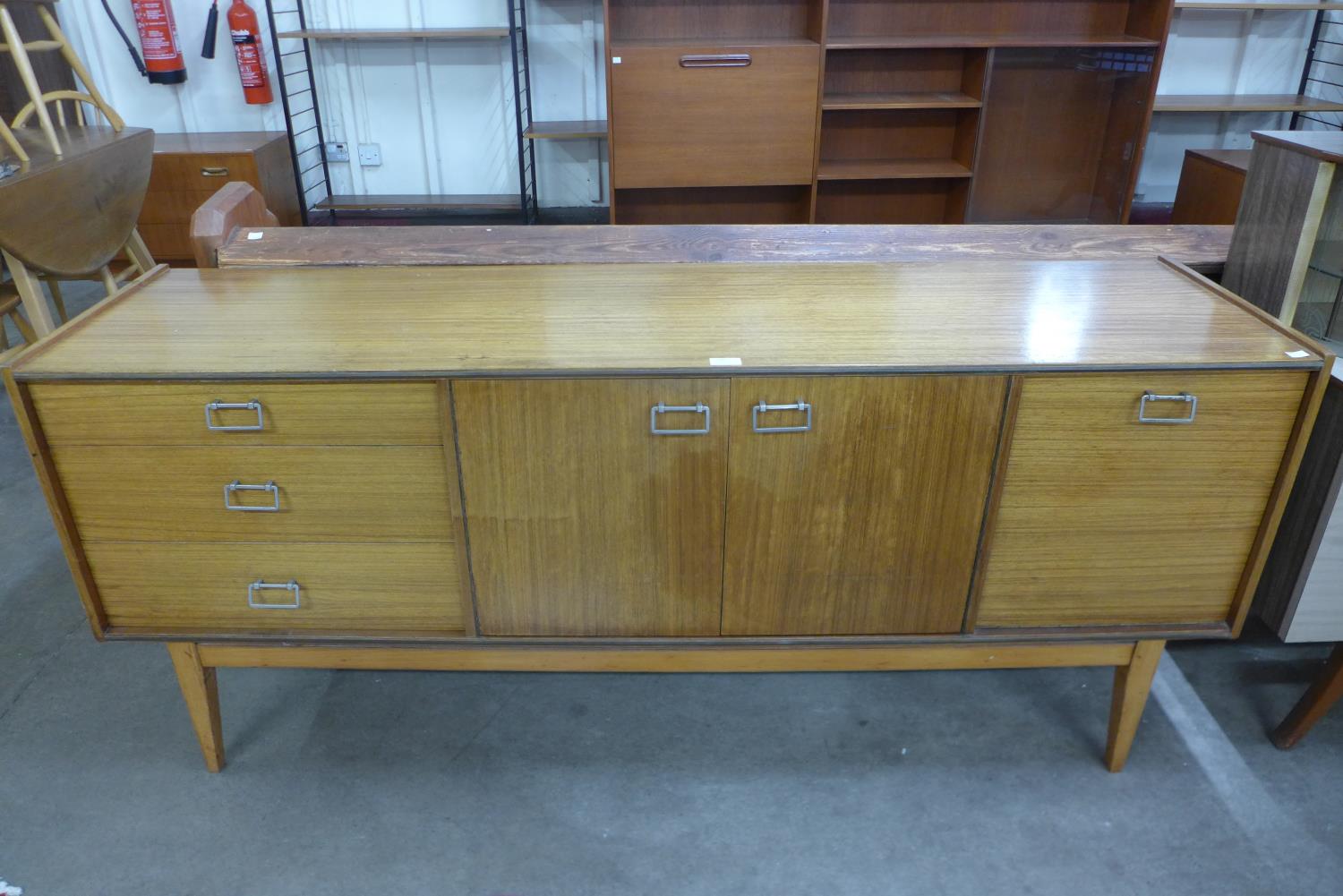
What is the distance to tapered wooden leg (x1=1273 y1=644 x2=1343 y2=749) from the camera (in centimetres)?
171

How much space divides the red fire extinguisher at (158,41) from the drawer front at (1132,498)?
173 inches

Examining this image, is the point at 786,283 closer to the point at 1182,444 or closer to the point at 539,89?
the point at 1182,444

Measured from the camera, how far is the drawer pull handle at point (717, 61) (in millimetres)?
3817

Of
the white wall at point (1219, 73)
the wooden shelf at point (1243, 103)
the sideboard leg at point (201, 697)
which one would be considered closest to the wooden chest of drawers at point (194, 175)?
the sideboard leg at point (201, 697)

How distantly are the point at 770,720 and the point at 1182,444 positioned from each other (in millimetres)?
925

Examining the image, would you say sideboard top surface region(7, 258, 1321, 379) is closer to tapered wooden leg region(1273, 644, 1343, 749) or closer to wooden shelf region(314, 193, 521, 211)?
tapered wooden leg region(1273, 644, 1343, 749)

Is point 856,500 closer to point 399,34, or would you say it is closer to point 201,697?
point 201,697

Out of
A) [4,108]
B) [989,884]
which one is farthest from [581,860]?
[4,108]

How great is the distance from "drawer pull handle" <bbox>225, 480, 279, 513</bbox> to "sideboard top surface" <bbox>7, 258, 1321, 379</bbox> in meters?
0.19

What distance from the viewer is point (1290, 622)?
161cm

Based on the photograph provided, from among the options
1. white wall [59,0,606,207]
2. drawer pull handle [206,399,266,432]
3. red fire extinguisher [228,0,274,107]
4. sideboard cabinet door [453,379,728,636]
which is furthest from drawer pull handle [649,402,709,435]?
red fire extinguisher [228,0,274,107]

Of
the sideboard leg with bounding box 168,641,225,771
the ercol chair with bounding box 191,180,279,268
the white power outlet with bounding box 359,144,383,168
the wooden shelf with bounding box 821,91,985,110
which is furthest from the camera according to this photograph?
the white power outlet with bounding box 359,144,383,168

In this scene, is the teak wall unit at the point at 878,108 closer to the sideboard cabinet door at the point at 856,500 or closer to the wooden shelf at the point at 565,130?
the wooden shelf at the point at 565,130

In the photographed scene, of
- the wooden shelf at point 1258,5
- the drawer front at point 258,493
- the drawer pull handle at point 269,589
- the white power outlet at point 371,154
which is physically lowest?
the drawer pull handle at point 269,589
